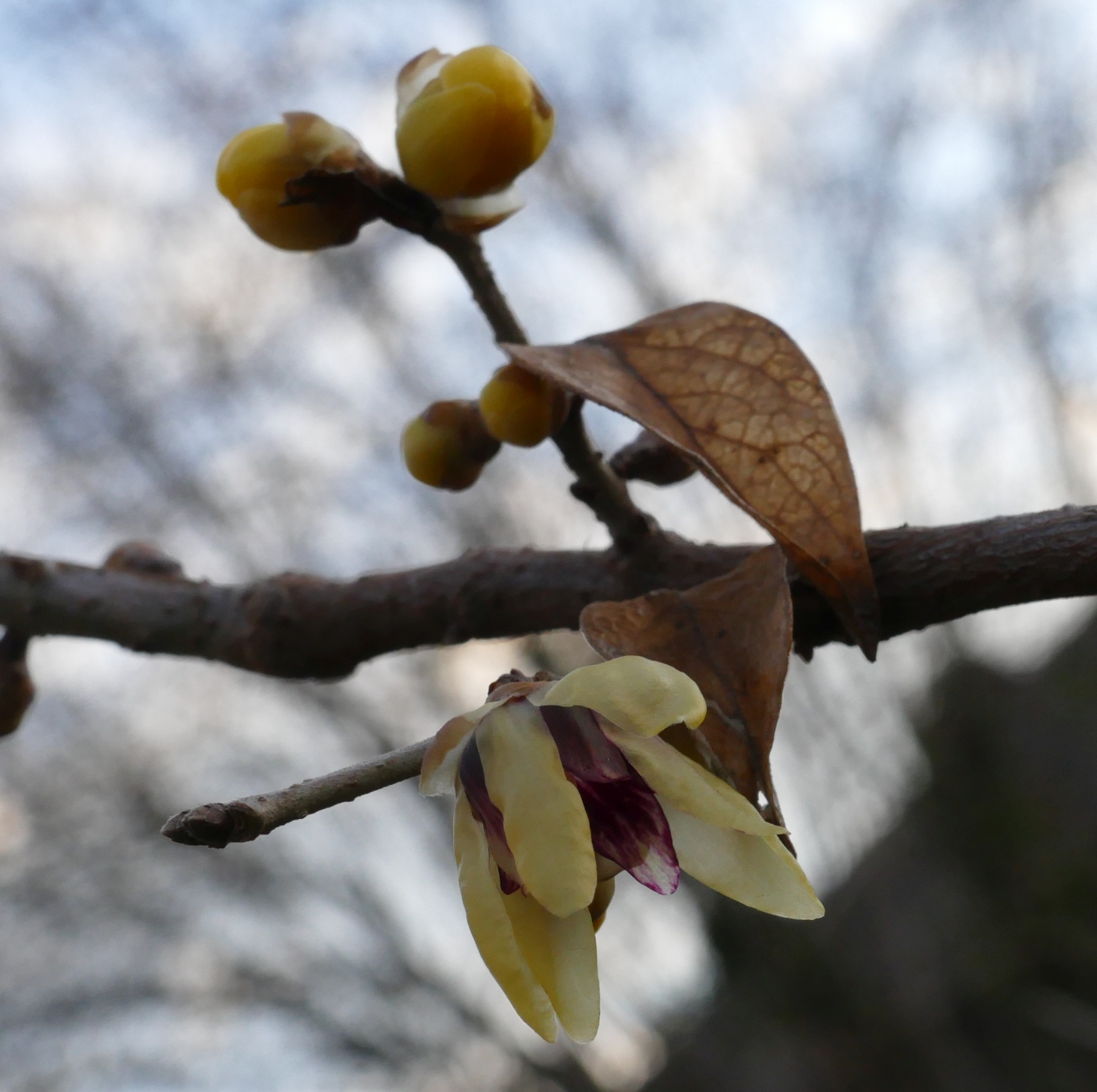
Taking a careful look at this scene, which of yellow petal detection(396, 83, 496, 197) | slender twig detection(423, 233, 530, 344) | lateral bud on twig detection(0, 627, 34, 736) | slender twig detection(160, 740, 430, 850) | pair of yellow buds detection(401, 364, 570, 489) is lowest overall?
slender twig detection(160, 740, 430, 850)

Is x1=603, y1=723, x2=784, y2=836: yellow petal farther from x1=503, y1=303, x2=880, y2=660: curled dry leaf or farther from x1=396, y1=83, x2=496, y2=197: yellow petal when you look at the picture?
x1=396, y1=83, x2=496, y2=197: yellow petal

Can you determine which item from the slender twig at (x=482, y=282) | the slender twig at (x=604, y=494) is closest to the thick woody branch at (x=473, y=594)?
the slender twig at (x=604, y=494)

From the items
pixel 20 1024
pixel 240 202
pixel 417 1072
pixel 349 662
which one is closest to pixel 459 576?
pixel 349 662

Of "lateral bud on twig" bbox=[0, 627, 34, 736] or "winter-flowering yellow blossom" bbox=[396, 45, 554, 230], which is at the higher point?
"winter-flowering yellow blossom" bbox=[396, 45, 554, 230]

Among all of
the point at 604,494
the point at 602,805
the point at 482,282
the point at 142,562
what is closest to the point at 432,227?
the point at 482,282

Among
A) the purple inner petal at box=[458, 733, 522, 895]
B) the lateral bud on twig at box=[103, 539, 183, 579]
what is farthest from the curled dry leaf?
the lateral bud on twig at box=[103, 539, 183, 579]

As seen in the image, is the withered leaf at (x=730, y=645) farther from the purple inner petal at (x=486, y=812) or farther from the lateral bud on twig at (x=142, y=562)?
the lateral bud on twig at (x=142, y=562)
